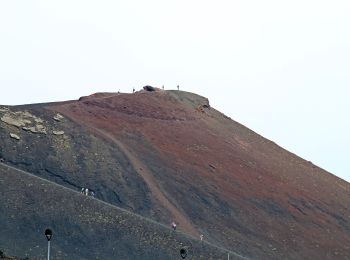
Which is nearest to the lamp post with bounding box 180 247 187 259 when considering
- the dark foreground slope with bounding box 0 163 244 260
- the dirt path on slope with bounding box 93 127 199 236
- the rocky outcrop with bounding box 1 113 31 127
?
the dark foreground slope with bounding box 0 163 244 260

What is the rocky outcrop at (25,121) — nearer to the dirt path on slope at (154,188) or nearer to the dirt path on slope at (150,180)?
the dirt path on slope at (150,180)

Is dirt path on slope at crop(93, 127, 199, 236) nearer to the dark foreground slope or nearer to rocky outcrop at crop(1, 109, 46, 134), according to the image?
rocky outcrop at crop(1, 109, 46, 134)

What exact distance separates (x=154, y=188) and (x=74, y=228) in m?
13.6

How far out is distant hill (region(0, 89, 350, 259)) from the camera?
51.9 m

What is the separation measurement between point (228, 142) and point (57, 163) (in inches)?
969

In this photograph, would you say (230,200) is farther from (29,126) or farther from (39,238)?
(39,238)

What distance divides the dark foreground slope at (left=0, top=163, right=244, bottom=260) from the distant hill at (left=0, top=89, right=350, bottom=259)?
0.26 feet

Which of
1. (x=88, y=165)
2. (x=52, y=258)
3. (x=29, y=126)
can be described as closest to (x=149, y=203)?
(x=88, y=165)

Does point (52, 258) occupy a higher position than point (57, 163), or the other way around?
point (57, 163)

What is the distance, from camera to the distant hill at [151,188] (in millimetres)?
51938

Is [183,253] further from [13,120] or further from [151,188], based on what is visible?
[13,120]

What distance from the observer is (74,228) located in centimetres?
5141

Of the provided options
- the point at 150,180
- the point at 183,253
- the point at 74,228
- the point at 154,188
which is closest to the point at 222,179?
the point at 150,180

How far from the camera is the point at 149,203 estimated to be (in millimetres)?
61719
